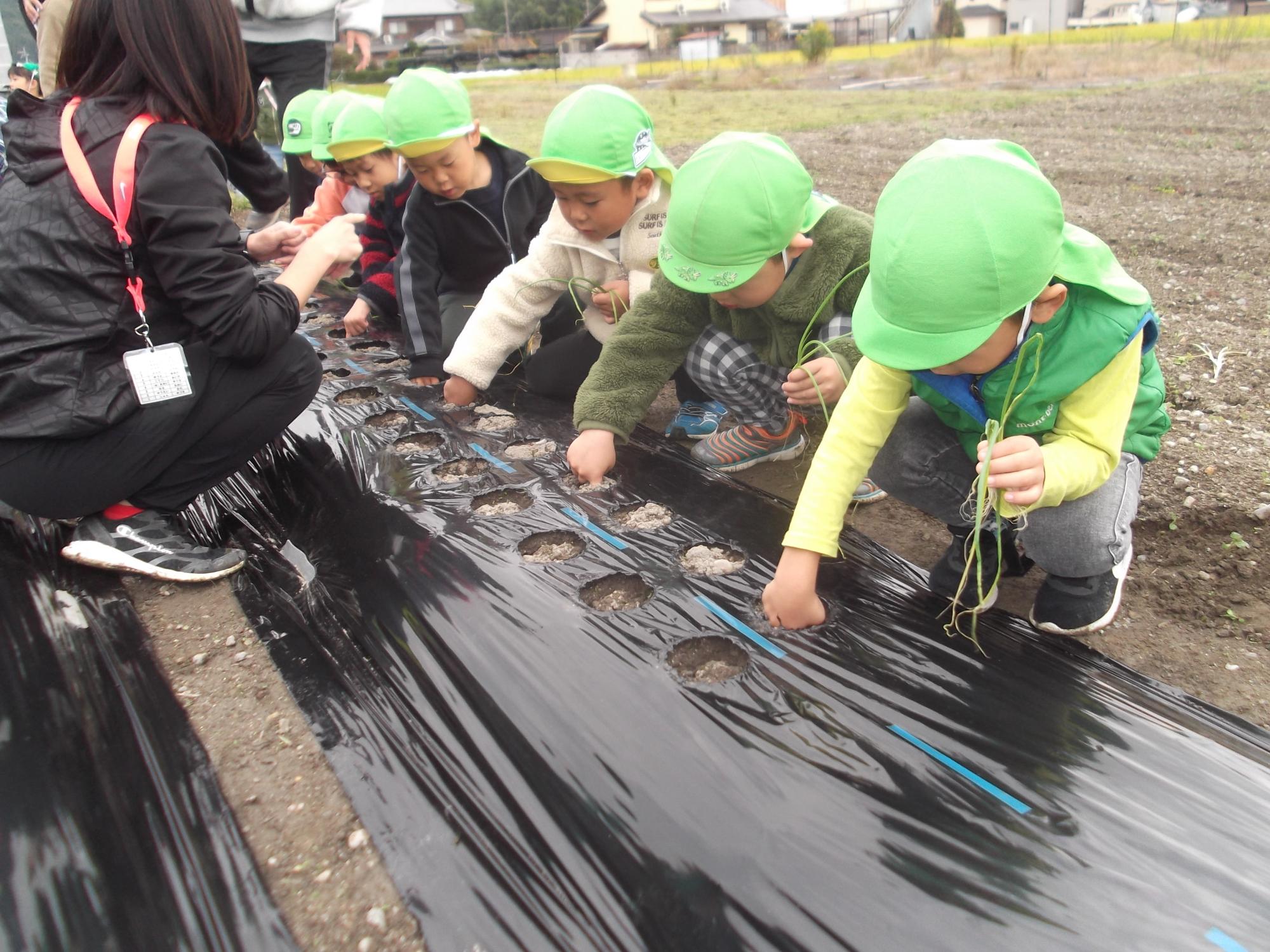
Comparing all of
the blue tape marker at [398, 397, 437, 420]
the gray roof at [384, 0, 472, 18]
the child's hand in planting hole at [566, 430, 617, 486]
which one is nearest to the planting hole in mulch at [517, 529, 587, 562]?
the child's hand in planting hole at [566, 430, 617, 486]

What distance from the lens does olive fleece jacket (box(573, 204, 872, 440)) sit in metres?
1.74

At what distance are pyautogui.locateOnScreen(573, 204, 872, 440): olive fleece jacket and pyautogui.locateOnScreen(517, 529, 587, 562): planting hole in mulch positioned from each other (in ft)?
Result: 1.05

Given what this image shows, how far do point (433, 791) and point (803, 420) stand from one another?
1.41 metres

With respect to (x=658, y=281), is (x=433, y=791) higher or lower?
lower

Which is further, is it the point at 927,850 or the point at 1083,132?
the point at 1083,132

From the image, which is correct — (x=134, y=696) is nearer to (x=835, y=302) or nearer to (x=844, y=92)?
(x=835, y=302)

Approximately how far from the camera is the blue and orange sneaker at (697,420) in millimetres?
2443

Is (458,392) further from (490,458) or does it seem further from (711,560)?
(711,560)

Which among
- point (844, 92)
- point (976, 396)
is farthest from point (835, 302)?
point (844, 92)

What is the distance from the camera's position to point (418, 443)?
80.0 inches

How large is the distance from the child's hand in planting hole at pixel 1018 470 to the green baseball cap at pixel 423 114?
1713 millimetres

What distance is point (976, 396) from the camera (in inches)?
53.6

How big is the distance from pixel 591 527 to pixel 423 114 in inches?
50.3

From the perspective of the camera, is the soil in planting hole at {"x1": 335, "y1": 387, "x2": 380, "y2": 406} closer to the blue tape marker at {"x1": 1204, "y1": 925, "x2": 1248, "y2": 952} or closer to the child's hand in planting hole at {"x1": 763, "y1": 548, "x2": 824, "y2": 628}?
the child's hand in planting hole at {"x1": 763, "y1": 548, "x2": 824, "y2": 628}
